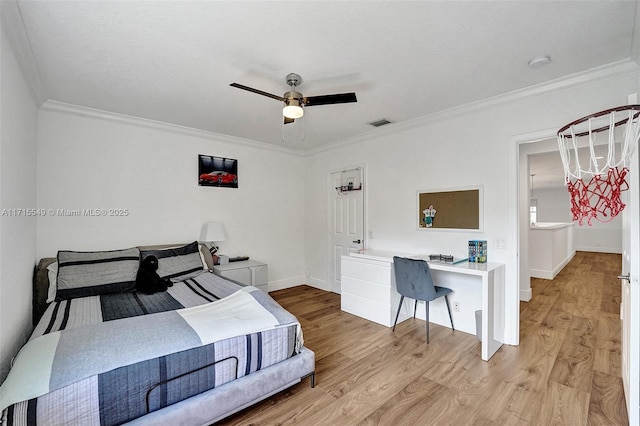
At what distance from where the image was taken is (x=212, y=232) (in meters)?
3.99

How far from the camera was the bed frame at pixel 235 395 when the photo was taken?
64.1 inches

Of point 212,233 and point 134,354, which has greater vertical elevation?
point 212,233

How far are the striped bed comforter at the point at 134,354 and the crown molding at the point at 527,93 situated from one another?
2782 millimetres

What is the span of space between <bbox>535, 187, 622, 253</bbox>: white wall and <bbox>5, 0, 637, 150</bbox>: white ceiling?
8638mm

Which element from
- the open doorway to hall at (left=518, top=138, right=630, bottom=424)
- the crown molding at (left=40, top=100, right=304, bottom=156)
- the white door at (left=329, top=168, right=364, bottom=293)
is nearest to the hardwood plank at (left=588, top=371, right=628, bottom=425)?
the open doorway to hall at (left=518, top=138, right=630, bottom=424)

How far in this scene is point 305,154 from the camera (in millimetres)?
5355

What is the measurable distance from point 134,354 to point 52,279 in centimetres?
187

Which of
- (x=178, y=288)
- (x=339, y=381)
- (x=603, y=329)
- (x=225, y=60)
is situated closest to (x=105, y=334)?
(x=178, y=288)

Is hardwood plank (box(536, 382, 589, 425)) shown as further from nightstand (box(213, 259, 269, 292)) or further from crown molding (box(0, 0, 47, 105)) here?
crown molding (box(0, 0, 47, 105))

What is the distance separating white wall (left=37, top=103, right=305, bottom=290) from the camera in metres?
3.16

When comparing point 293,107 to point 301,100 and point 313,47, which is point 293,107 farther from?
point 313,47

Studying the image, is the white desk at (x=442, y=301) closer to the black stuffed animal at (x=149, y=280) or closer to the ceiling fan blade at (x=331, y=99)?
the ceiling fan blade at (x=331, y=99)

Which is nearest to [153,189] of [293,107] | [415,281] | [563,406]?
[293,107]

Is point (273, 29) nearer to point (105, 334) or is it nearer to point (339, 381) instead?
point (105, 334)
